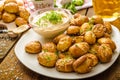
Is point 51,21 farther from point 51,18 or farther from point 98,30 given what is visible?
point 98,30

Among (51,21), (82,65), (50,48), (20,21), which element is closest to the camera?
(82,65)

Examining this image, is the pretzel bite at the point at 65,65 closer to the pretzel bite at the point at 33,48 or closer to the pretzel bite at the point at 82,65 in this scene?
the pretzel bite at the point at 82,65

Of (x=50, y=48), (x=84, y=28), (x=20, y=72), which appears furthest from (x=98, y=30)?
(x=20, y=72)

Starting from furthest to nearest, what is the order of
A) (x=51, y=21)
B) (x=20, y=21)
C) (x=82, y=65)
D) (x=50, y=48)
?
(x=20, y=21)
(x=51, y=21)
(x=50, y=48)
(x=82, y=65)

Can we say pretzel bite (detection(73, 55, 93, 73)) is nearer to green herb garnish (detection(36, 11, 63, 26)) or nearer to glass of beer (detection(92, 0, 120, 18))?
green herb garnish (detection(36, 11, 63, 26))

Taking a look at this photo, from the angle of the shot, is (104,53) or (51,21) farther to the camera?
(51,21)

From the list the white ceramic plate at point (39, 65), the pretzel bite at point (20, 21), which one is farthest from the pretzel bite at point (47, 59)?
the pretzel bite at point (20, 21)

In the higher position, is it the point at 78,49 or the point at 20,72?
the point at 78,49
